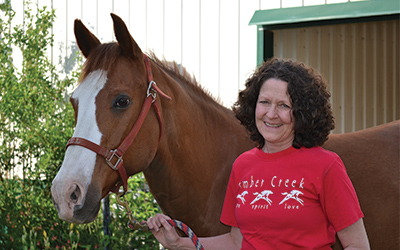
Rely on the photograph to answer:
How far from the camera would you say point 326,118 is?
5.77 feet

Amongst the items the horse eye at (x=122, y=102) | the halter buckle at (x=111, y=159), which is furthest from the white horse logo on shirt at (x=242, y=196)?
the horse eye at (x=122, y=102)

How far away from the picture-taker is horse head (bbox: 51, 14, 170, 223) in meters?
1.98

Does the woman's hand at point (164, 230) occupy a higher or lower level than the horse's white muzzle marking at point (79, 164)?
lower

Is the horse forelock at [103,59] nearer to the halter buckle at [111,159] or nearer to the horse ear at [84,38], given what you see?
the horse ear at [84,38]

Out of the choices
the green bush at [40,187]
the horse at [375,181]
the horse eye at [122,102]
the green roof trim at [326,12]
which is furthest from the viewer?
the green roof trim at [326,12]

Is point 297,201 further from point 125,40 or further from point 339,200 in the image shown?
point 125,40

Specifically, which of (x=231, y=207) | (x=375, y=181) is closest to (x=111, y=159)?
(x=231, y=207)

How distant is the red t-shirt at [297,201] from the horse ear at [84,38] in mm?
1199

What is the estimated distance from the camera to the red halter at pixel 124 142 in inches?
80.0

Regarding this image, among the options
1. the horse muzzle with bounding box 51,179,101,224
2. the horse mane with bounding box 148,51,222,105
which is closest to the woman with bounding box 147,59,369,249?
the horse muzzle with bounding box 51,179,101,224

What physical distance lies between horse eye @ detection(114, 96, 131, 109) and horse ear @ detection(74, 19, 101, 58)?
1.45 feet

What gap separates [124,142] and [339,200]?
1.03 m

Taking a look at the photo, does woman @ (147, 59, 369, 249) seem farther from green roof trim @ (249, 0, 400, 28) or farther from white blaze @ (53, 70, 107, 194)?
green roof trim @ (249, 0, 400, 28)

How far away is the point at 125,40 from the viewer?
2.29 m
